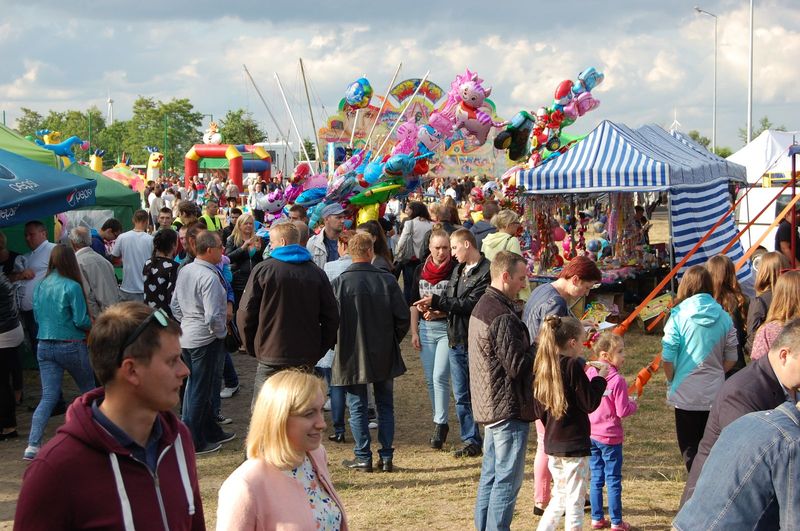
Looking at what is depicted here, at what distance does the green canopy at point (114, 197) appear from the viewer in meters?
13.0

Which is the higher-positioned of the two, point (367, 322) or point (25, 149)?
point (25, 149)

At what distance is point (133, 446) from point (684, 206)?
10619 millimetres

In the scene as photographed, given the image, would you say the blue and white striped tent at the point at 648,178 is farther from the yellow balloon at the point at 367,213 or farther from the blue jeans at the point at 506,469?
the blue jeans at the point at 506,469

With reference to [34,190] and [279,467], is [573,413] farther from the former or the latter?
[34,190]

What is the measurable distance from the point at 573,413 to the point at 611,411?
74 cm

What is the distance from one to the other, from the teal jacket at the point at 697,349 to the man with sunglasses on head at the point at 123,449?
3.81m

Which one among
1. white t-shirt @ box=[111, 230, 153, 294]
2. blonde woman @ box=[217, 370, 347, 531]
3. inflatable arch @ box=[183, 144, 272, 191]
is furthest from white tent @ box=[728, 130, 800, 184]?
inflatable arch @ box=[183, 144, 272, 191]

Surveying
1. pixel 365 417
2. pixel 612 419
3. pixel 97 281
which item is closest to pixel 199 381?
pixel 365 417

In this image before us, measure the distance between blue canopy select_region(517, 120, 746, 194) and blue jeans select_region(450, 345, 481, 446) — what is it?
17.9 feet

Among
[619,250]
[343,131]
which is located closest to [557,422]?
[619,250]

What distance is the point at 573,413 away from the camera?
475 centimetres

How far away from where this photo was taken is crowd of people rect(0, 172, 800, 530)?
240 cm

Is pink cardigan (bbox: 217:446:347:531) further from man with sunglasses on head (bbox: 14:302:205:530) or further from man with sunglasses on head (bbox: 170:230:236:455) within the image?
man with sunglasses on head (bbox: 170:230:236:455)

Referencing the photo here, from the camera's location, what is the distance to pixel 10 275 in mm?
8133
